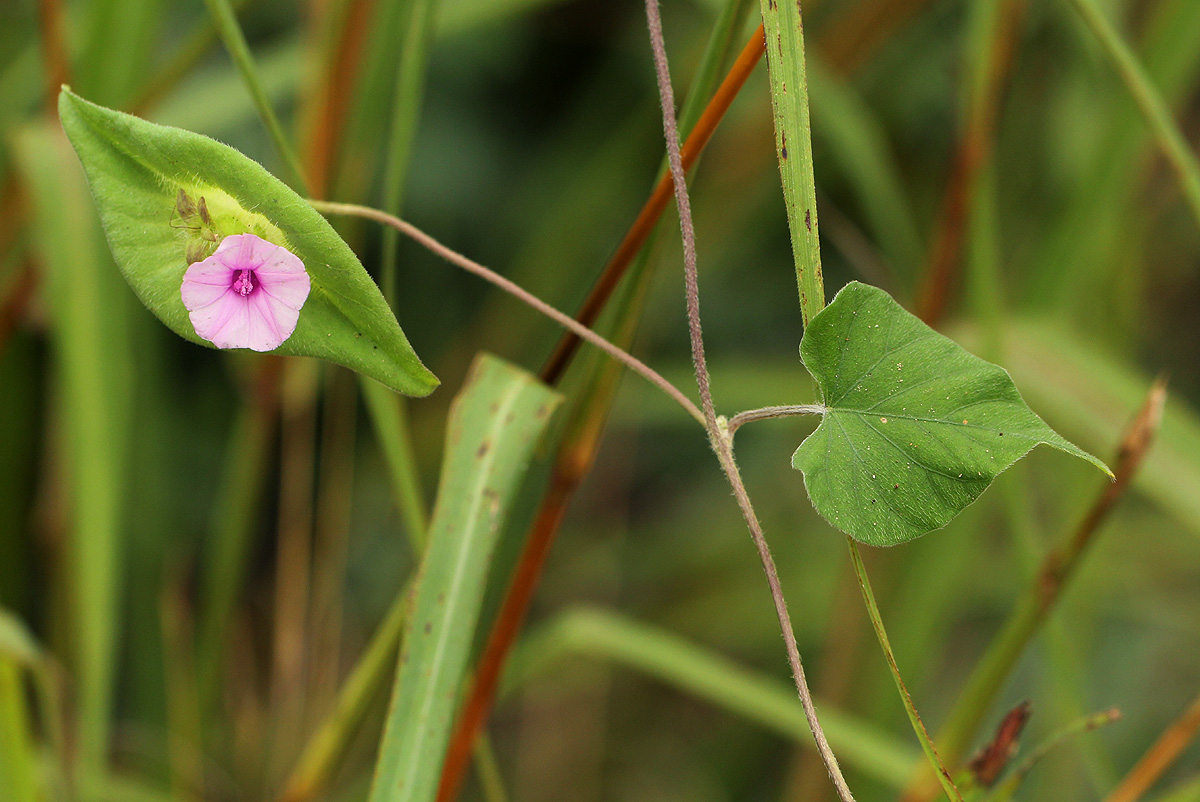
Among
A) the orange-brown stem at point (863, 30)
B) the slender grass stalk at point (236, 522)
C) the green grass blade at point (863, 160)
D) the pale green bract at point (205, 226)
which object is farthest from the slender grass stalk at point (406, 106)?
the orange-brown stem at point (863, 30)

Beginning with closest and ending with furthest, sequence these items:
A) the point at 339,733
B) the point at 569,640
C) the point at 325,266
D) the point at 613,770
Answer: the point at 325,266, the point at 339,733, the point at 569,640, the point at 613,770

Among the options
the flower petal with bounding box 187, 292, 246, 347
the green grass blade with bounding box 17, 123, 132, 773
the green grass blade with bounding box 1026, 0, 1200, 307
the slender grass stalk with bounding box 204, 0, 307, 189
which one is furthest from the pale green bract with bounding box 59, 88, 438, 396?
the green grass blade with bounding box 1026, 0, 1200, 307

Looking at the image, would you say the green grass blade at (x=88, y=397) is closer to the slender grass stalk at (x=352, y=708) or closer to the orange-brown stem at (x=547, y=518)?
the slender grass stalk at (x=352, y=708)

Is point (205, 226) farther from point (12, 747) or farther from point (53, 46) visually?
point (53, 46)

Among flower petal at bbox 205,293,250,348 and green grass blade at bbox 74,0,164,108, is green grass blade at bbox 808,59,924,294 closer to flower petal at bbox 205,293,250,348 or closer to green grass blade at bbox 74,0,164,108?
green grass blade at bbox 74,0,164,108

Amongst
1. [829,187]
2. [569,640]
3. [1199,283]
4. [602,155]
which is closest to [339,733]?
[569,640]

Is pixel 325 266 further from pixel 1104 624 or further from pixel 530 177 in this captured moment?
pixel 1104 624
